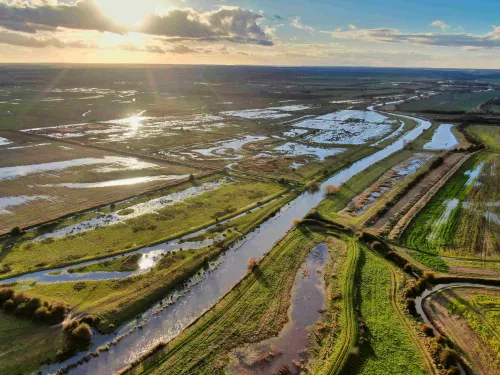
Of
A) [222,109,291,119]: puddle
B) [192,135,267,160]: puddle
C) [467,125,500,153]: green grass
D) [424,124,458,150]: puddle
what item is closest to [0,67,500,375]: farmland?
[192,135,267,160]: puddle

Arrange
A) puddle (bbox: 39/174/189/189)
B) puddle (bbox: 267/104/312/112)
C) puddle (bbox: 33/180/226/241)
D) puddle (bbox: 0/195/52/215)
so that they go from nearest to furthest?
puddle (bbox: 33/180/226/241)
puddle (bbox: 0/195/52/215)
puddle (bbox: 39/174/189/189)
puddle (bbox: 267/104/312/112)

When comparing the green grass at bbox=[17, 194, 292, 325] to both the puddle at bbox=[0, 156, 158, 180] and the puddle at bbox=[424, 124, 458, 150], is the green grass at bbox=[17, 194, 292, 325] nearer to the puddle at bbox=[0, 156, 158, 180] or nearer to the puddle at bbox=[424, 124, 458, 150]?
the puddle at bbox=[0, 156, 158, 180]

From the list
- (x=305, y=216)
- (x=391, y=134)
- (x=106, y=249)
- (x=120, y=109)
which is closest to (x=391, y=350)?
(x=305, y=216)

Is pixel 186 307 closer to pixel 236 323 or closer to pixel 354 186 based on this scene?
pixel 236 323

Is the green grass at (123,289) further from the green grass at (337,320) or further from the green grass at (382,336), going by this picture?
the green grass at (382,336)

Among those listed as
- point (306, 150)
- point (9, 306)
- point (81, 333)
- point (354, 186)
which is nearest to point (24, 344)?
point (81, 333)

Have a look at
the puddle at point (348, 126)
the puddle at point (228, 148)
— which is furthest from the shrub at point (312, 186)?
the puddle at point (348, 126)
